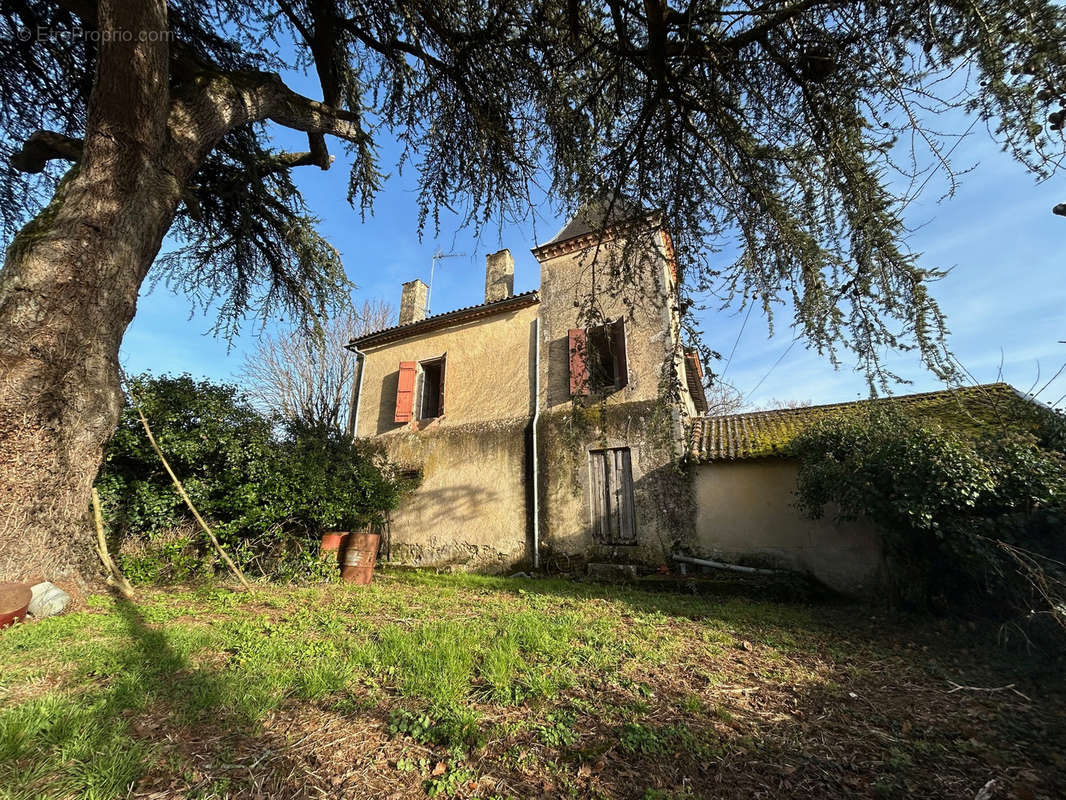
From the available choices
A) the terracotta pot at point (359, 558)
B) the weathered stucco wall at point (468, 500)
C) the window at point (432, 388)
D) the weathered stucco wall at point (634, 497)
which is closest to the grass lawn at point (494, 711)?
the terracotta pot at point (359, 558)

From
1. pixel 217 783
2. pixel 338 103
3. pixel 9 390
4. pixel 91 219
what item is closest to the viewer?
pixel 217 783

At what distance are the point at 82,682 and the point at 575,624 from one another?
3.67 m

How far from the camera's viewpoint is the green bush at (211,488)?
5.44 metres

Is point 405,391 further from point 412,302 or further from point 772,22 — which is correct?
point 772,22

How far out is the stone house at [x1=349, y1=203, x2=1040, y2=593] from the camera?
22.6 ft

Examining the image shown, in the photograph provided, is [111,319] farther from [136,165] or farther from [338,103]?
[338,103]

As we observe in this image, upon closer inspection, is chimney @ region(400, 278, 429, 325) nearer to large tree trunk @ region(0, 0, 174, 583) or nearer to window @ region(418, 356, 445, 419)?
window @ region(418, 356, 445, 419)

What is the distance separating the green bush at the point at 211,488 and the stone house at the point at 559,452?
284 cm

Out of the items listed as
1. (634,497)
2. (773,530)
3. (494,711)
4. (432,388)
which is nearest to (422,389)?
(432,388)

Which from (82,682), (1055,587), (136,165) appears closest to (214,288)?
(136,165)

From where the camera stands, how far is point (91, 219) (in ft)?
11.5

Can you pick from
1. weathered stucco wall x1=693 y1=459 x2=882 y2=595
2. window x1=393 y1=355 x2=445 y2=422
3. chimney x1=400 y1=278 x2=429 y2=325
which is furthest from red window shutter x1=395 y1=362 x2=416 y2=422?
weathered stucco wall x1=693 y1=459 x2=882 y2=595

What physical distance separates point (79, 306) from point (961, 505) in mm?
8759

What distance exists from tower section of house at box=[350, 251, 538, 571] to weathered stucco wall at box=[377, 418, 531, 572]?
22 millimetres
